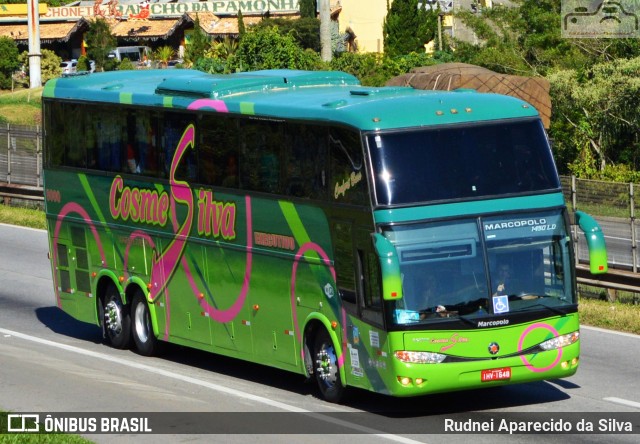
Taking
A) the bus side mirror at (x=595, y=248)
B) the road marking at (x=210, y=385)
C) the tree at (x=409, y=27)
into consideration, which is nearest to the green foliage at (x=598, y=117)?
the road marking at (x=210, y=385)

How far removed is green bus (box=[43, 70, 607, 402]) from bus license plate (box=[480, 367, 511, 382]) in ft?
0.08

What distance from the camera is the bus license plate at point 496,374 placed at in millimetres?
13523

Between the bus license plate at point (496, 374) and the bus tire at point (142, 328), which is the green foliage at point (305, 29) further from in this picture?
the bus license plate at point (496, 374)

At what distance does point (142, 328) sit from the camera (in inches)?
741

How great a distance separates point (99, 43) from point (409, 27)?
24.3 m

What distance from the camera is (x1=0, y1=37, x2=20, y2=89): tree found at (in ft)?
297

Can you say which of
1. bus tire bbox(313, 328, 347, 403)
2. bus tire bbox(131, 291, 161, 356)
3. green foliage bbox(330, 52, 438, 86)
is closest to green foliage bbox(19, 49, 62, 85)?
green foliage bbox(330, 52, 438, 86)

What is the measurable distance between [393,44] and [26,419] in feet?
221

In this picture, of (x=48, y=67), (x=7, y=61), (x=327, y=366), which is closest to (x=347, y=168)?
(x=327, y=366)

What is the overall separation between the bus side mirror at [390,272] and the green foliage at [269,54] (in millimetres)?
32647

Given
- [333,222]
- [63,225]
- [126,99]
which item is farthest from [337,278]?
[63,225]

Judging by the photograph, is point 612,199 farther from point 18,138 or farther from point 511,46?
point 511,46

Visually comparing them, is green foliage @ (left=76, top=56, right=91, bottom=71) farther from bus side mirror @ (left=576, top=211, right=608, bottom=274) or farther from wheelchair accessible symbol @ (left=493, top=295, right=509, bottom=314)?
wheelchair accessible symbol @ (left=493, top=295, right=509, bottom=314)

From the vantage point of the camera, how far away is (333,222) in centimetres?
1420
